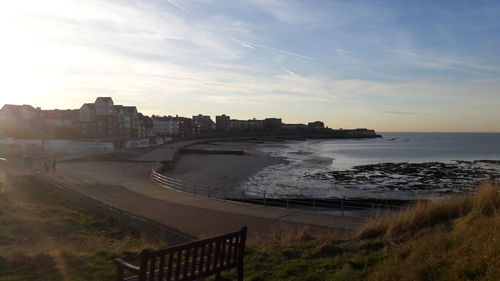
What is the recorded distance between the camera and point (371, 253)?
7016 mm

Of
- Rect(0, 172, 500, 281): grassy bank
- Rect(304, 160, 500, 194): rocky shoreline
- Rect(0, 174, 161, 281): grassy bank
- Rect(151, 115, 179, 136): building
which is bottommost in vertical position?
Rect(304, 160, 500, 194): rocky shoreline

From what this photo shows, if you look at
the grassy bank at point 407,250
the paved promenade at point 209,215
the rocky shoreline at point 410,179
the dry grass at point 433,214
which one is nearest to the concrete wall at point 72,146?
the rocky shoreline at point 410,179

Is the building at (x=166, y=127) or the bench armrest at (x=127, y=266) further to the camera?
the building at (x=166, y=127)

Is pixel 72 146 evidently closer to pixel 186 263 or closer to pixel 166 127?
pixel 186 263

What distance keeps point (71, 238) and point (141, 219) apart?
2024mm

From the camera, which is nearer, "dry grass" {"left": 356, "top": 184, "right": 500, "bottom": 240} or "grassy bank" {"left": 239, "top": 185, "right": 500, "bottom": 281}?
"grassy bank" {"left": 239, "top": 185, "right": 500, "bottom": 281}

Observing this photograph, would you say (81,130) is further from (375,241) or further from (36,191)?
(375,241)

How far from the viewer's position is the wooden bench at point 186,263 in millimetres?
4504

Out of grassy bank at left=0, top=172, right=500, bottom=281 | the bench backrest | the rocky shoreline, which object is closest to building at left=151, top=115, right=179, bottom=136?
the rocky shoreline

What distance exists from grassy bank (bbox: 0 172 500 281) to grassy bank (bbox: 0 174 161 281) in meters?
0.02

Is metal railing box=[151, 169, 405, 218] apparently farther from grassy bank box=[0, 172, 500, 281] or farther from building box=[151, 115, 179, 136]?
building box=[151, 115, 179, 136]

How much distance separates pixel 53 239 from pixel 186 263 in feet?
27.0

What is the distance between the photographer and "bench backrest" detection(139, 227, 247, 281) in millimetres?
4496

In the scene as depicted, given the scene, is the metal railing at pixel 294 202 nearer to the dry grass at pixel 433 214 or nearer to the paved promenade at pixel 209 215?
the paved promenade at pixel 209 215
